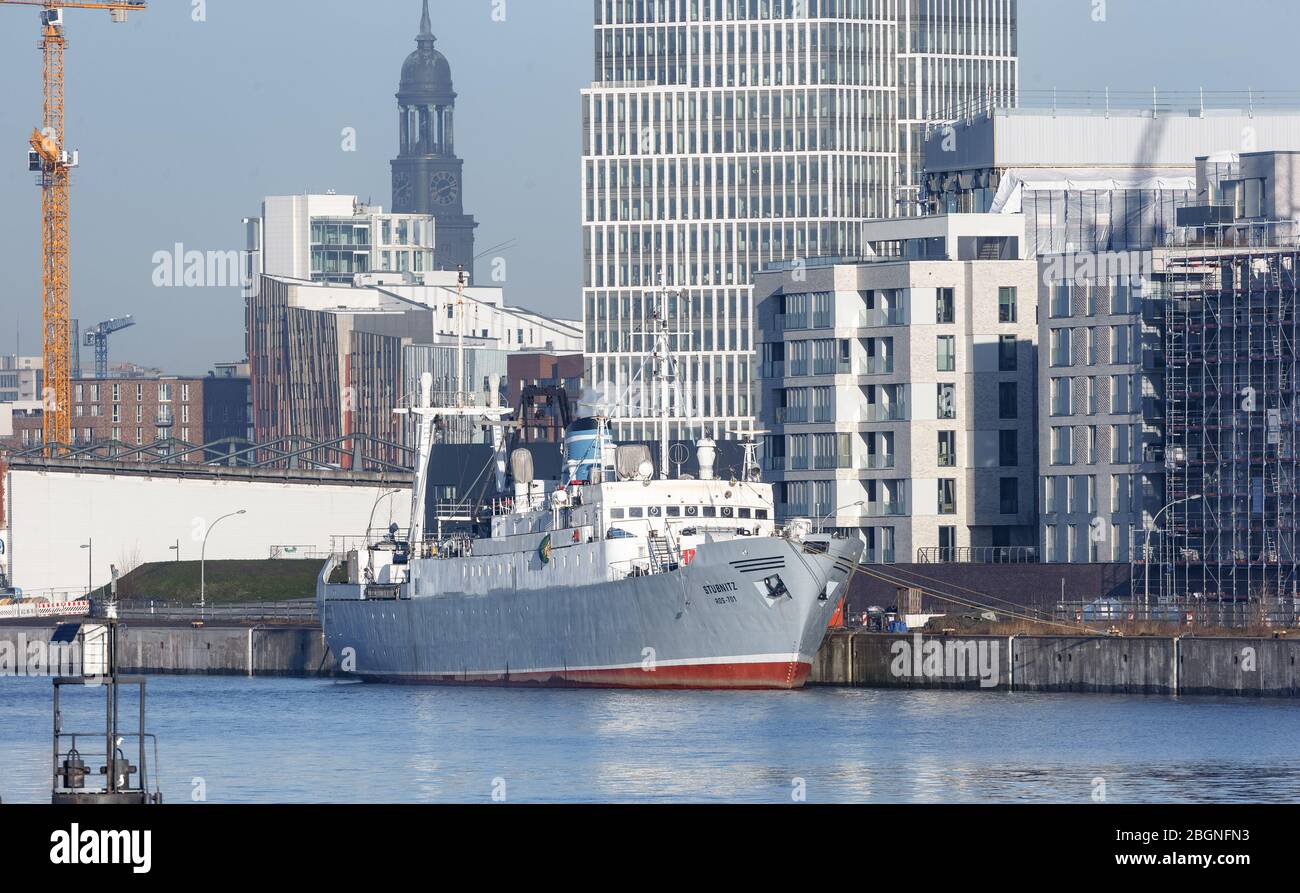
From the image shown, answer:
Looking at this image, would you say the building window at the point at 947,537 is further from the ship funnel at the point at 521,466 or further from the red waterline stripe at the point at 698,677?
the red waterline stripe at the point at 698,677

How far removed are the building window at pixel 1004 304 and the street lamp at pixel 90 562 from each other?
67723 mm

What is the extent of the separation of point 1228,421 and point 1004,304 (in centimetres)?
2072

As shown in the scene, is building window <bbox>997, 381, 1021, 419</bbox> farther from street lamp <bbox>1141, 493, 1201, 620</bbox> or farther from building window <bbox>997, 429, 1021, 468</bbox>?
street lamp <bbox>1141, 493, 1201, 620</bbox>

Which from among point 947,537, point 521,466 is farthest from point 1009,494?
point 521,466

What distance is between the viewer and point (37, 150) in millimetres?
189875

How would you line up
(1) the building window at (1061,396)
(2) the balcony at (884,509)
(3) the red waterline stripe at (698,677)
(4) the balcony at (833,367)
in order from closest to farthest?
(3) the red waterline stripe at (698,677)
(1) the building window at (1061,396)
(2) the balcony at (884,509)
(4) the balcony at (833,367)

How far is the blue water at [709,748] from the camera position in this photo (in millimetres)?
57344

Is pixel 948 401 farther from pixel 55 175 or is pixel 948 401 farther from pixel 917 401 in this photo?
pixel 55 175

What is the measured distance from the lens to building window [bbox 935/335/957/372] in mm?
125312

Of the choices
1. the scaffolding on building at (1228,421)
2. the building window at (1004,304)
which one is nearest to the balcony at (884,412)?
the building window at (1004,304)

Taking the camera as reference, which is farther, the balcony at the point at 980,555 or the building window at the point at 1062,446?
the balcony at the point at 980,555

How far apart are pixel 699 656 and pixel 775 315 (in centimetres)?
4684

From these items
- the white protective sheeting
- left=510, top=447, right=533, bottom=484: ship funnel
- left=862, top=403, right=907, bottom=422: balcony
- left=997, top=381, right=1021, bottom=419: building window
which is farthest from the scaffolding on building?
the white protective sheeting
